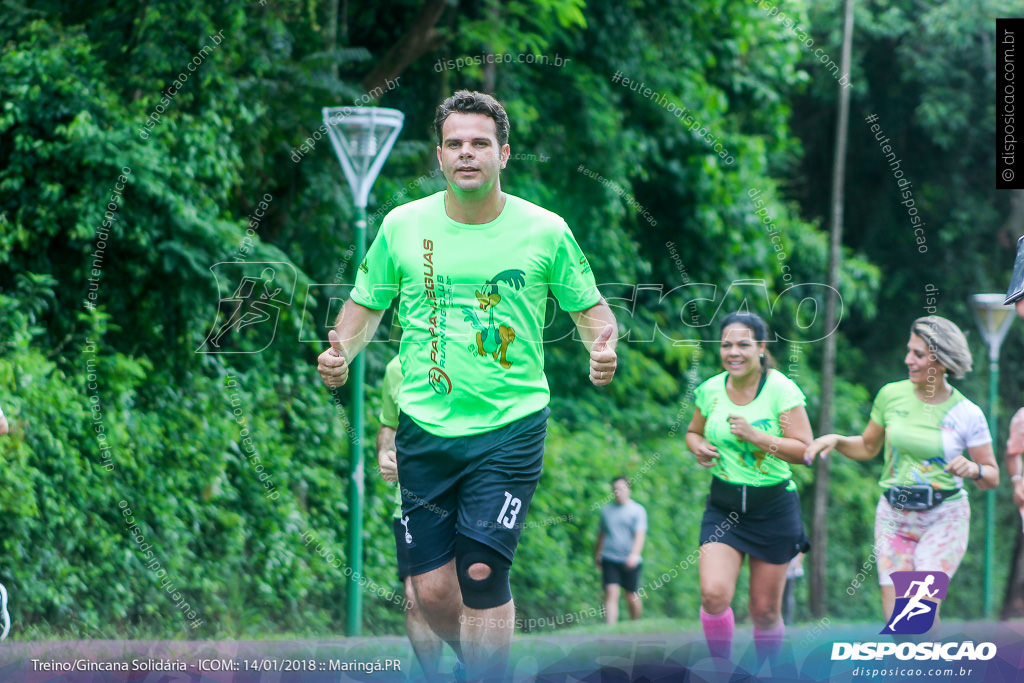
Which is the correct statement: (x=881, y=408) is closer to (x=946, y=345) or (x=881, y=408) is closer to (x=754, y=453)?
(x=946, y=345)

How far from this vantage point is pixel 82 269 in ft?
23.3

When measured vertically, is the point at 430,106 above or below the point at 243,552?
above

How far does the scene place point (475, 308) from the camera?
3727mm

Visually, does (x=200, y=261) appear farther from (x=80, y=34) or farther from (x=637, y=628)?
(x=637, y=628)

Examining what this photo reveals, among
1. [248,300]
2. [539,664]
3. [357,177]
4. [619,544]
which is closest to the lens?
[539,664]

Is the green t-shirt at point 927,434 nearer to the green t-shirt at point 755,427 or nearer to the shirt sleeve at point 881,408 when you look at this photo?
the shirt sleeve at point 881,408

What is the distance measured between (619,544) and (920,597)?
→ 182 inches

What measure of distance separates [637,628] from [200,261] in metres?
4.85

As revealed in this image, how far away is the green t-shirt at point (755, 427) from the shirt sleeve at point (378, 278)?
1949mm

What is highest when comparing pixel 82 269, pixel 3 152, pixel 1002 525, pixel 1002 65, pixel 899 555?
pixel 1002 65

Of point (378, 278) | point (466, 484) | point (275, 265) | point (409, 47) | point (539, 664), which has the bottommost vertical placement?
point (539, 664)

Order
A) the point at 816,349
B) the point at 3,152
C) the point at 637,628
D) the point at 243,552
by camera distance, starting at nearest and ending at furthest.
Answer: the point at 3,152, the point at 243,552, the point at 637,628, the point at 816,349

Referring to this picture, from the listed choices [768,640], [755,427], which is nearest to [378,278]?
[755,427]

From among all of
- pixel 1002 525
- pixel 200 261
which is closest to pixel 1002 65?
pixel 200 261
